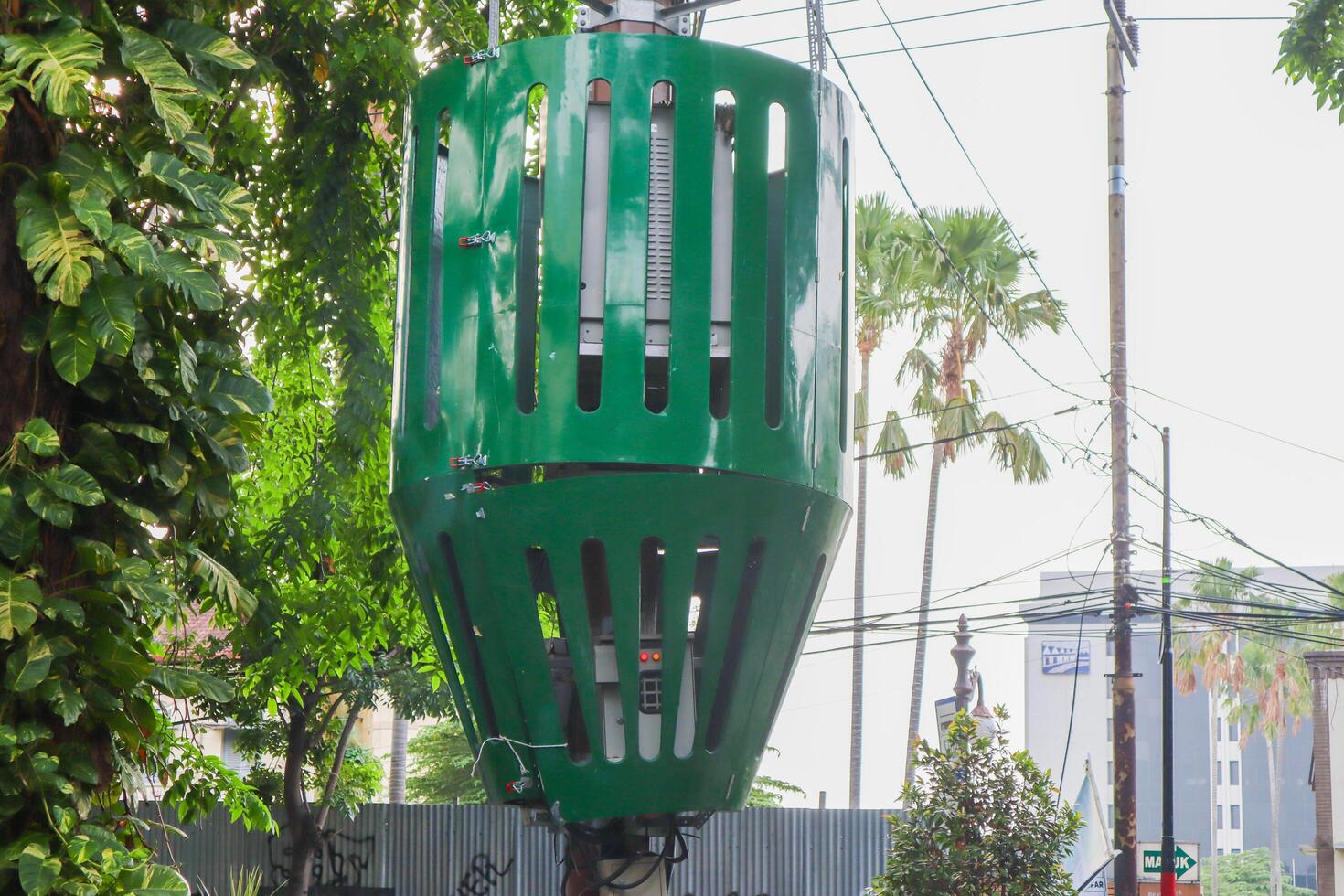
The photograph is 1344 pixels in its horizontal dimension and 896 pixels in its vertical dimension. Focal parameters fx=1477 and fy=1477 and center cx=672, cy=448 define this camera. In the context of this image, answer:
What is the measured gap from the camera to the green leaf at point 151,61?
4.90 metres

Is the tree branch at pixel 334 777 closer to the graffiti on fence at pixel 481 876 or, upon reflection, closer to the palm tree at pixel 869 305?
the graffiti on fence at pixel 481 876

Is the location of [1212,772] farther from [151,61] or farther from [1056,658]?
[151,61]

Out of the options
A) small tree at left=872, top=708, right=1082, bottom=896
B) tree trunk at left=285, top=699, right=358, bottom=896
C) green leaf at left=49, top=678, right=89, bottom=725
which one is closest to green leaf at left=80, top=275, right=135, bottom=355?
green leaf at left=49, top=678, right=89, bottom=725

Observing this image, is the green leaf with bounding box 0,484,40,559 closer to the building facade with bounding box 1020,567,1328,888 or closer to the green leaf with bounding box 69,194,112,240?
the green leaf with bounding box 69,194,112,240

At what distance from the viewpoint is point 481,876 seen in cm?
1994

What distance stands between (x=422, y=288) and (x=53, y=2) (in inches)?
59.6

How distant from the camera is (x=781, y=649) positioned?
544cm

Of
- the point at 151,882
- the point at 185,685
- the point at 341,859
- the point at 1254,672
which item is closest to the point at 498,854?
the point at 341,859

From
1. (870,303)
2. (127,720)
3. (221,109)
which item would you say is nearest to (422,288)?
(127,720)

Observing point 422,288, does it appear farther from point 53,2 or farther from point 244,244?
point 244,244

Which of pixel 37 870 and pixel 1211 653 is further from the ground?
pixel 1211 653

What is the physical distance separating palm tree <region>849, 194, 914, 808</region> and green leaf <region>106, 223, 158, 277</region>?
26532 millimetres

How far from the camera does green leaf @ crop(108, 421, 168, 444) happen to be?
4.87 metres

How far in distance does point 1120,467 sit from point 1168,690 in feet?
16.0
